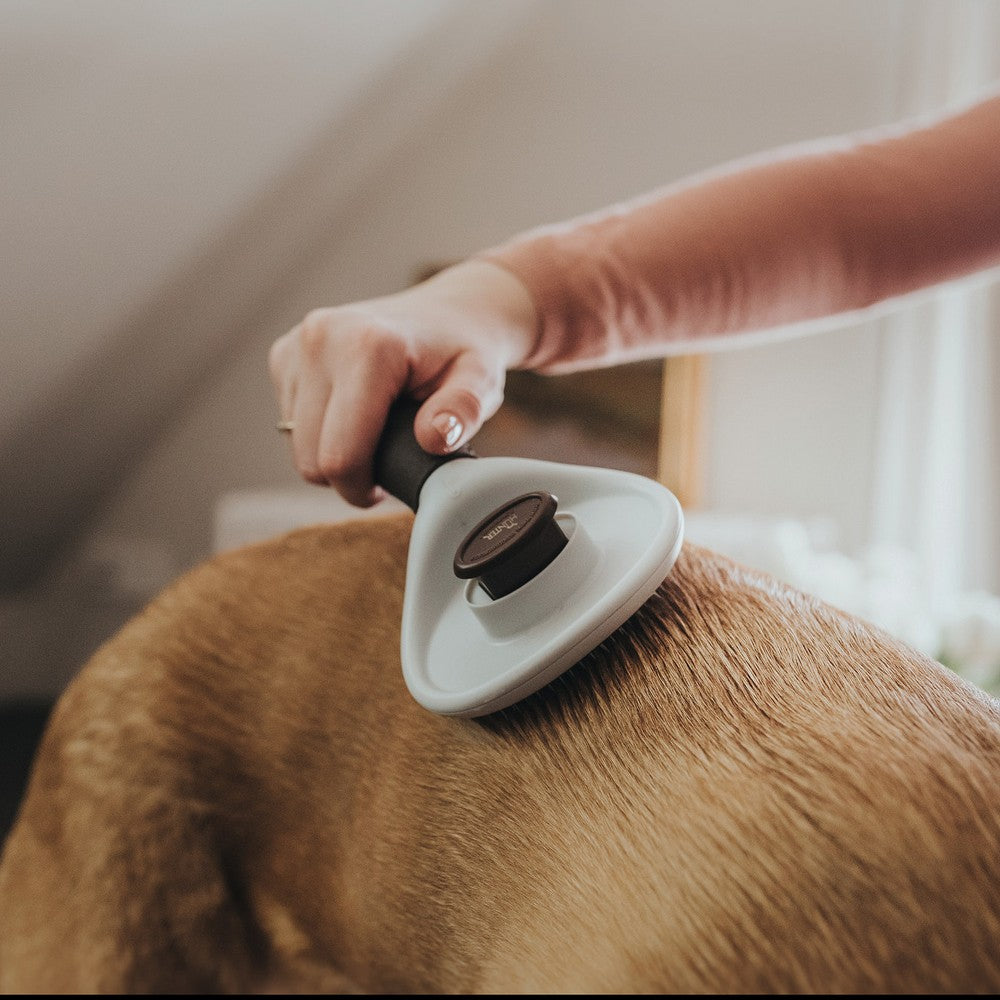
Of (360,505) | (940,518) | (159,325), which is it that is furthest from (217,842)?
(940,518)

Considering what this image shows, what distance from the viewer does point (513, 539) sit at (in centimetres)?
39

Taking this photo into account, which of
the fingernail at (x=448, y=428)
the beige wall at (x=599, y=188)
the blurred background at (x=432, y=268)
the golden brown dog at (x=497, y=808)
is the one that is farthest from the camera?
the beige wall at (x=599, y=188)

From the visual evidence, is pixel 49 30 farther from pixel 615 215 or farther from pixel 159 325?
pixel 159 325

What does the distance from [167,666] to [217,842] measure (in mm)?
112

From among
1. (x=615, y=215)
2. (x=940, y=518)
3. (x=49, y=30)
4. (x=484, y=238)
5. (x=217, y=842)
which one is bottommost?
(x=940, y=518)

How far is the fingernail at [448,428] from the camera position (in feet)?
1.62

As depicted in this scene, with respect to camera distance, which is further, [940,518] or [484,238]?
[484,238]

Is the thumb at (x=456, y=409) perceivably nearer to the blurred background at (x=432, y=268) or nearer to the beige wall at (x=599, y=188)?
the blurred background at (x=432, y=268)

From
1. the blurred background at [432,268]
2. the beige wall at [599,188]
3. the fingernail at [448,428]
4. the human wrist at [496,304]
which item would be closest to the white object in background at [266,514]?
the blurred background at [432,268]

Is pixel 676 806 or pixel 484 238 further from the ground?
pixel 676 806

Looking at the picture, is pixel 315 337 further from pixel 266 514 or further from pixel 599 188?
pixel 599 188

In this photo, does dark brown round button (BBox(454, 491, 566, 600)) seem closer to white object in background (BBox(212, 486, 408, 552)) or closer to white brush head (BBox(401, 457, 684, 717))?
white brush head (BBox(401, 457, 684, 717))

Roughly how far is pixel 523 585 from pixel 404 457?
15 cm

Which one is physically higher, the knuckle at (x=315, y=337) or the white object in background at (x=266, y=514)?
the knuckle at (x=315, y=337)
